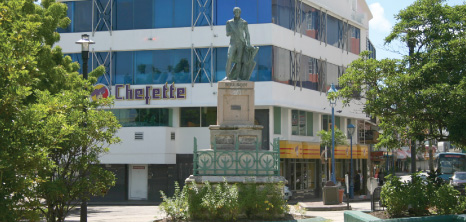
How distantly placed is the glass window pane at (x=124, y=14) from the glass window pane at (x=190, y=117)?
20.4 ft

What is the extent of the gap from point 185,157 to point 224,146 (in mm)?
21775

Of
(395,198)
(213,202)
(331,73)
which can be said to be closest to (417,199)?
(395,198)

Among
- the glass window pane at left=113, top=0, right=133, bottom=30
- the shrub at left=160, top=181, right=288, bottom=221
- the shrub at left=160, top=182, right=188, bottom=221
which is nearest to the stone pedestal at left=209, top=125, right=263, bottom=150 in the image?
the shrub at left=160, top=181, right=288, bottom=221

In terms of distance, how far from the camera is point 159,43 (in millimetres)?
39125

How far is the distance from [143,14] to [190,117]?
6.99 meters

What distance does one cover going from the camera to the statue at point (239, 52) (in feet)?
62.3

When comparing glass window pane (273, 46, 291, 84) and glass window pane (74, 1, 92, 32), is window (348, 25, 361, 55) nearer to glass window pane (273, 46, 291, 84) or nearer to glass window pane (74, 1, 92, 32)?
glass window pane (273, 46, 291, 84)

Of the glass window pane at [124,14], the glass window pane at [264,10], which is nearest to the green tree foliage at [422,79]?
the glass window pane at [264,10]

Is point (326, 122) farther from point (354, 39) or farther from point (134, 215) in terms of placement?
point (134, 215)

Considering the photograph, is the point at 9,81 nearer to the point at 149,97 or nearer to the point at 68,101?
the point at 68,101

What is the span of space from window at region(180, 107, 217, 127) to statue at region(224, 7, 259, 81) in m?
19.7

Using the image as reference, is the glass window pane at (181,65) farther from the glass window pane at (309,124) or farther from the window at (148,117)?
the glass window pane at (309,124)

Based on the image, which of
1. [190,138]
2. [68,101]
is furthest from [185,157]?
[68,101]

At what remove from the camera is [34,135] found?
9703 millimetres
